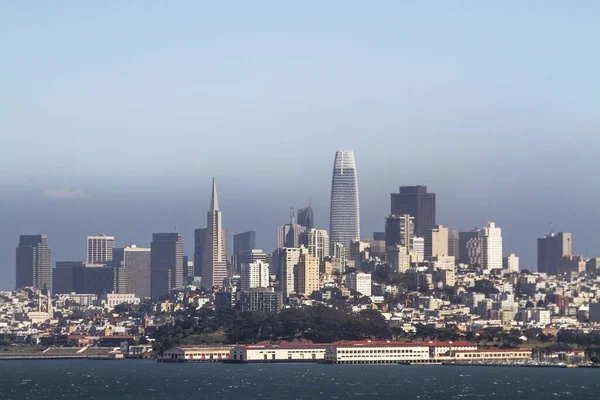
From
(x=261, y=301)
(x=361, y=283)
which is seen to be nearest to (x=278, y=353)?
(x=261, y=301)

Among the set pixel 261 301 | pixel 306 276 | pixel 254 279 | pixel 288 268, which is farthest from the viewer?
pixel 254 279

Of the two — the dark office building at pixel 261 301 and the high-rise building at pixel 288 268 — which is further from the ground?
the high-rise building at pixel 288 268

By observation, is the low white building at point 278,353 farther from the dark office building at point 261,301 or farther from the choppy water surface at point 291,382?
the dark office building at point 261,301

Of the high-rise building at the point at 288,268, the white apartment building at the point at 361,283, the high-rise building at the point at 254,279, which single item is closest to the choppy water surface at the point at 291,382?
the high-rise building at the point at 288,268

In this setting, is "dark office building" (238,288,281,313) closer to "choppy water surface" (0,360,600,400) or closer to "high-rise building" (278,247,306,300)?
"high-rise building" (278,247,306,300)

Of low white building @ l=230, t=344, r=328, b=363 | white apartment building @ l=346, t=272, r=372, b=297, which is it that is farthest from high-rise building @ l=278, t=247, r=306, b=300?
low white building @ l=230, t=344, r=328, b=363

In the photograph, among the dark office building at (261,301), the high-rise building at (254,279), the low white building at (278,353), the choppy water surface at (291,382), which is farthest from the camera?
the high-rise building at (254,279)

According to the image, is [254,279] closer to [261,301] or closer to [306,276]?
[306,276]
